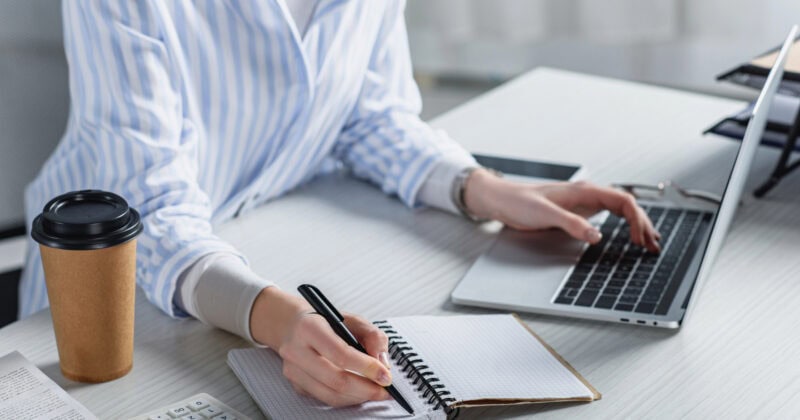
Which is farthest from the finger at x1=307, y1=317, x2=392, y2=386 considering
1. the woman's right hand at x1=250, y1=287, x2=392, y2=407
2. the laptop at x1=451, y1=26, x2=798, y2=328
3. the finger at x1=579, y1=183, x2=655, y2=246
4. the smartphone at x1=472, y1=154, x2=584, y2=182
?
the smartphone at x1=472, y1=154, x2=584, y2=182

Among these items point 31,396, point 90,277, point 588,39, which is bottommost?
point 588,39

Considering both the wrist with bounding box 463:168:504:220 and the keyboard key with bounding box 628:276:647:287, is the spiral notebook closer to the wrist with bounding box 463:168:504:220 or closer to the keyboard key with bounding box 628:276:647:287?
the keyboard key with bounding box 628:276:647:287

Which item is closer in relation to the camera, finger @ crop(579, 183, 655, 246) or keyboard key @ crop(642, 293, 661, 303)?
keyboard key @ crop(642, 293, 661, 303)

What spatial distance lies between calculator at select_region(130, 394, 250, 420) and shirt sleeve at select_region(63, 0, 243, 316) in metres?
0.17

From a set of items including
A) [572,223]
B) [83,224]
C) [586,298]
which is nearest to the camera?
[83,224]

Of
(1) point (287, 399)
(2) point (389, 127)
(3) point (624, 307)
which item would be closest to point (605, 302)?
(3) point (624, 307)

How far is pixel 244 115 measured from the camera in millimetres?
1202

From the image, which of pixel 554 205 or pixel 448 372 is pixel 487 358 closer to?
pixel 448 372

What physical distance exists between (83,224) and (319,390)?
227 mm

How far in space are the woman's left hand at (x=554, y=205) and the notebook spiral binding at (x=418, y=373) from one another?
0.29 metres

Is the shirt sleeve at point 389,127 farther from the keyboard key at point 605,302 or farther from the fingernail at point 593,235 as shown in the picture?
the keyboard key at point 605,302

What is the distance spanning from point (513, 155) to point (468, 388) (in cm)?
62

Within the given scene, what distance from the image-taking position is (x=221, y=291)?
3.16 ft

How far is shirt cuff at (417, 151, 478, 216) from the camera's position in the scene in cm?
125
